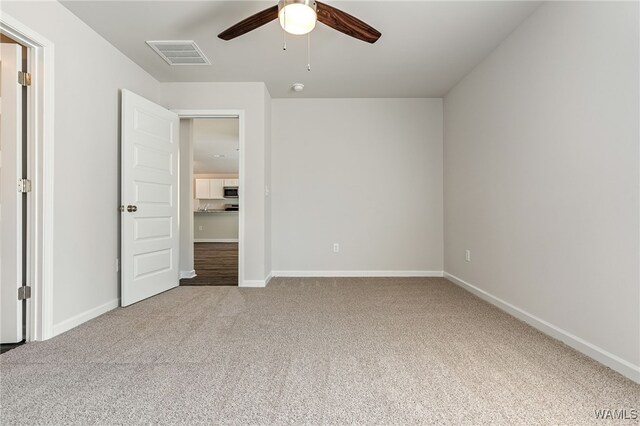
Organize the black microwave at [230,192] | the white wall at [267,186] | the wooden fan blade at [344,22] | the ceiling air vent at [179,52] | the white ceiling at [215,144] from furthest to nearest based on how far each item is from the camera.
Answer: the black microwave at [230,192]
the white ceiling at [215,144]
the white wall at [267,186]
the ceiling air vent at [179,52]
the wooden fan blade at [344,22]

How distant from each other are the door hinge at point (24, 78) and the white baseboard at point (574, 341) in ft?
13.2

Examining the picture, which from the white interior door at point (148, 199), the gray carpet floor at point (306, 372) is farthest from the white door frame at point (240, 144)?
the gray carpet floor at point (306, 372)

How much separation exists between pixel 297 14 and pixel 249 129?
6.90ft

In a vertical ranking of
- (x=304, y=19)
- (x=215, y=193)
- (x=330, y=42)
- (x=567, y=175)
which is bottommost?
(x=567, y=175)

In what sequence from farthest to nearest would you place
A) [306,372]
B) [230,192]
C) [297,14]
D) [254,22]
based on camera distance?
[230,192] < [254,22] < [297,14] < [306,372]

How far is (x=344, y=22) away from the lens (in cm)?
212

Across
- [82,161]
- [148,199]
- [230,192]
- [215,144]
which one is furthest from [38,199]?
[230,192]

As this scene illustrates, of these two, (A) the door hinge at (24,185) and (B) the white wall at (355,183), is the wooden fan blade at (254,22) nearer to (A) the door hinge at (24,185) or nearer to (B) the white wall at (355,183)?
(A) the door hinge at (24,185)

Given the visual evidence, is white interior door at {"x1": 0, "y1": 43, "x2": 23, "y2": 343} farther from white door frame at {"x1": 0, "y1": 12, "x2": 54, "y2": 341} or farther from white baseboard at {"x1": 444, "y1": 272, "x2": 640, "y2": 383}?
white baseboard at {"x1": 444, "y1": 272, "x2": 640, "y2": 383}

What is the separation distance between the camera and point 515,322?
2559 millimetres

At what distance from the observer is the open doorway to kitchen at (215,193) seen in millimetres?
6316

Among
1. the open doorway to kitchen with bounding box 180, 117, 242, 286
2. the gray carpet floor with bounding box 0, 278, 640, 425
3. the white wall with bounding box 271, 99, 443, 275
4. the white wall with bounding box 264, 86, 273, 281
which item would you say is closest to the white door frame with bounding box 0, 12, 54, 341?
the gray carpet floor with bounding box 0, 278, 640, 425

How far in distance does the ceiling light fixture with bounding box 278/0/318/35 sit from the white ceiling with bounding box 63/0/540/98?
51 centimetres

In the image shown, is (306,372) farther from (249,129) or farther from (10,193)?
(249,129)
